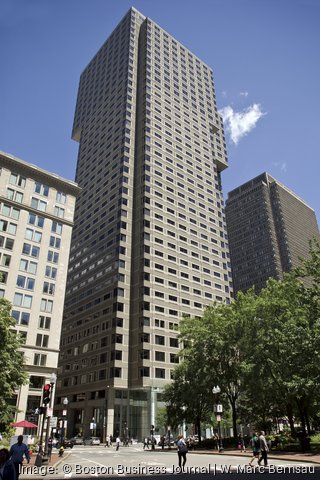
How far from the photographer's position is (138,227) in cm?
8950

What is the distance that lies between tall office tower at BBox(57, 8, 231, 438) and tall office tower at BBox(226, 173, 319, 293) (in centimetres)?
6422

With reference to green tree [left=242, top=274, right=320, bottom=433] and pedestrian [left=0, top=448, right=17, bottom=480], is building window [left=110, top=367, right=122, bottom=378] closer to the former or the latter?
green tree [left=242, top=274, right=320, bottom=433]

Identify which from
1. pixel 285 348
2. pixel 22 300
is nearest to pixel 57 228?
pixel 22 300

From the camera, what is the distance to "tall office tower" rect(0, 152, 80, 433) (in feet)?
195

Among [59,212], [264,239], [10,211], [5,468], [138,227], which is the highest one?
[264,239]

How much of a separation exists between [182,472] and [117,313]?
6071 centimetres

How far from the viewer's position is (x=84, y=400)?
8312cm

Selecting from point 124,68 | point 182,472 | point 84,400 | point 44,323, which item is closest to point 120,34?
point 124,68

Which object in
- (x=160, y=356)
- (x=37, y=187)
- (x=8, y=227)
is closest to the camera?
(x=8, y=227)

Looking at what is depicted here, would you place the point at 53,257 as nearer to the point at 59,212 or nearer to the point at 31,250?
the point at 31,250

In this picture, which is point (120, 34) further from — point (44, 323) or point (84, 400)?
point (84, 400)

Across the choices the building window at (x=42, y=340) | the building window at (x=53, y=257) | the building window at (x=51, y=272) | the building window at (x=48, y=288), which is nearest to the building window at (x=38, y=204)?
the building window at (x=53, y=257)

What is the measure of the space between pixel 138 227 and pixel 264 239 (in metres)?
107

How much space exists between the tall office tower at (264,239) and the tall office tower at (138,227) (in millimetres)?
64221
